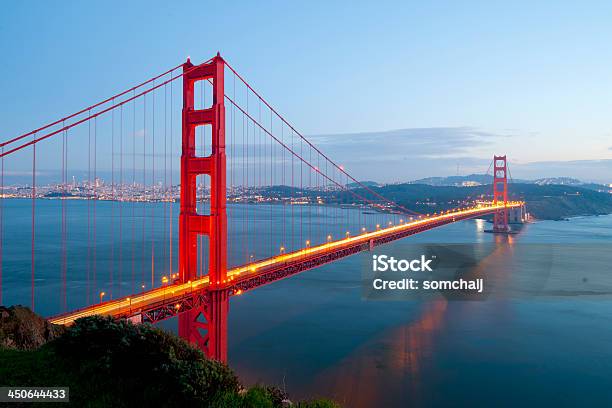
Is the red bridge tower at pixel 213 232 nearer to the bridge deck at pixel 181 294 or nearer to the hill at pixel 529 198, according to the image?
the bridge deck at pixel 181 294

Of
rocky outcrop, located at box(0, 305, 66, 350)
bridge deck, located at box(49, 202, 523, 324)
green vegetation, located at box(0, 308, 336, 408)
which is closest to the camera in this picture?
green vegetation, located at box(0, 308, 336, 408)

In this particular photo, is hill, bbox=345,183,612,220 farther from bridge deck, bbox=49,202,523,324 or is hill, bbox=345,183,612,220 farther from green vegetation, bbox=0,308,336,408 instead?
green vegetation, bbox=0,308,336,408

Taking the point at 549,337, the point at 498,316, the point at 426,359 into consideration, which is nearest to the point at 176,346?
the point at 426,359

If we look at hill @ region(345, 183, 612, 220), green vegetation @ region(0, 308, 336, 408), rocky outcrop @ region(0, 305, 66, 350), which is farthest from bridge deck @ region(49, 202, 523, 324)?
hill @ region(345, 183, 612, 220)

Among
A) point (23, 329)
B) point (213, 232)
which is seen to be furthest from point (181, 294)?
point (23, 329)

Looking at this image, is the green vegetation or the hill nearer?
the green vegetation

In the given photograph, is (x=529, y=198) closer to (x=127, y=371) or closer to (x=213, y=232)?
(x=213, y=232)

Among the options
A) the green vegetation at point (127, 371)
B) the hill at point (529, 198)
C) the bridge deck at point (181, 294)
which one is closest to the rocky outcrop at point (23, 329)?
the green vegetation at point (127, 371)
